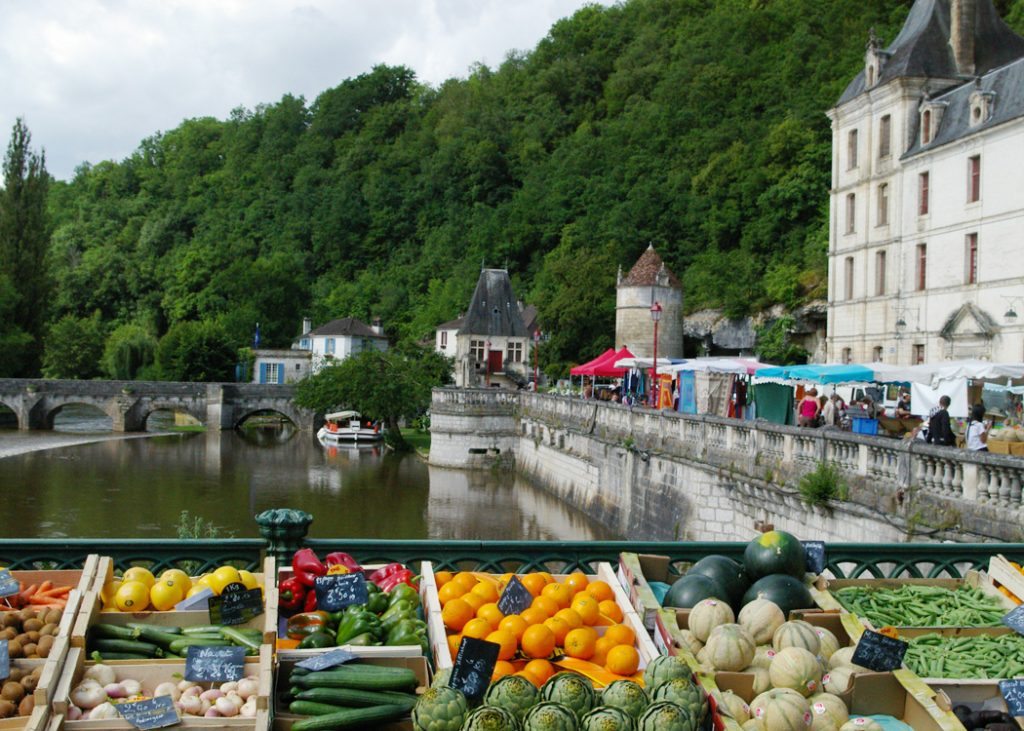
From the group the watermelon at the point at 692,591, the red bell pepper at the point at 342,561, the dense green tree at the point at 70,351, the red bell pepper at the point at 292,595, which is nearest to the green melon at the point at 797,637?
the watermelon at the point at 692,591

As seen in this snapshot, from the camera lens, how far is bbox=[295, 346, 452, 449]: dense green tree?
53031mm

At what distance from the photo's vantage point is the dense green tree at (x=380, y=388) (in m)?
53.0

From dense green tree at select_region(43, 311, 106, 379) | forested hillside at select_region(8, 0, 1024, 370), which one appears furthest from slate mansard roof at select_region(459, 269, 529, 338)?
dense green tree at select_region(43, 311, 106, 379)

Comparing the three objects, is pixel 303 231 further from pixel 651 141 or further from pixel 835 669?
pixel 835 669

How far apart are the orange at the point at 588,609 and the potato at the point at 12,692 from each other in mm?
2613

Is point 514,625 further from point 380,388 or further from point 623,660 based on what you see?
point 380,388

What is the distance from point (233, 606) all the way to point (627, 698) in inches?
83.9

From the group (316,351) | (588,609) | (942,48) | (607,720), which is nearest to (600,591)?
(588,609)

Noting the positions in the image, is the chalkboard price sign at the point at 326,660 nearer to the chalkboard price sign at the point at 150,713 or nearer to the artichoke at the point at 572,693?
the chalkboard price sign at the point at 150,713

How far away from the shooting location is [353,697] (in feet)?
14.5

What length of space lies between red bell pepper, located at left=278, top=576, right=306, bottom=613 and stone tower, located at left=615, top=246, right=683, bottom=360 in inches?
1660

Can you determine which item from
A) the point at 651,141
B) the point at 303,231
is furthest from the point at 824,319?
the point at 303,231

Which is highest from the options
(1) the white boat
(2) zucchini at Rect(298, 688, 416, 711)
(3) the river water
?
(2) zucchini at Rect(298, 688, 416, 711)

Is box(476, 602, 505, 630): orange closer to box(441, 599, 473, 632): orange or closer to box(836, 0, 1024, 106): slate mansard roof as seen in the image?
box(441, 599, 473, 632): orange
